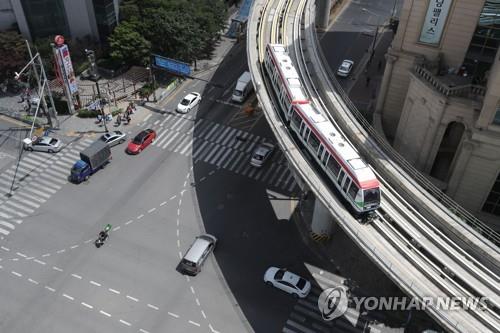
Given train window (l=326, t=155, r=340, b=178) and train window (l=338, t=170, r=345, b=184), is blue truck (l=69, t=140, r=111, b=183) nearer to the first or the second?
train window (l=326, t=155, r=340, b=178)

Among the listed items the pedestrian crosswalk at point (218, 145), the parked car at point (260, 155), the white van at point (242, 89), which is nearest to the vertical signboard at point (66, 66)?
the pedestrian crosswalk at point (218, 145)

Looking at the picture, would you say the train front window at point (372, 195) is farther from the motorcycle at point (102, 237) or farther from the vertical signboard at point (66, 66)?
the vertical signboard at point (66, 66)

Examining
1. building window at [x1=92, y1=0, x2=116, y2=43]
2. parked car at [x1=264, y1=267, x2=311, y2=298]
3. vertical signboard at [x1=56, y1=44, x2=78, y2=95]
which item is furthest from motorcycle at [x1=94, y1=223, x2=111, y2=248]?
building window at [x1=92, y1=0, x2=116, y2=43]

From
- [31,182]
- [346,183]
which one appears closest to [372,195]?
[346,183]

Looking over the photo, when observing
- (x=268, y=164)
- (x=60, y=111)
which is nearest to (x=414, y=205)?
(x=268, y=164)

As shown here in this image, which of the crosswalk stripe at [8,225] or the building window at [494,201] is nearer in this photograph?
the building window at [494,201]
